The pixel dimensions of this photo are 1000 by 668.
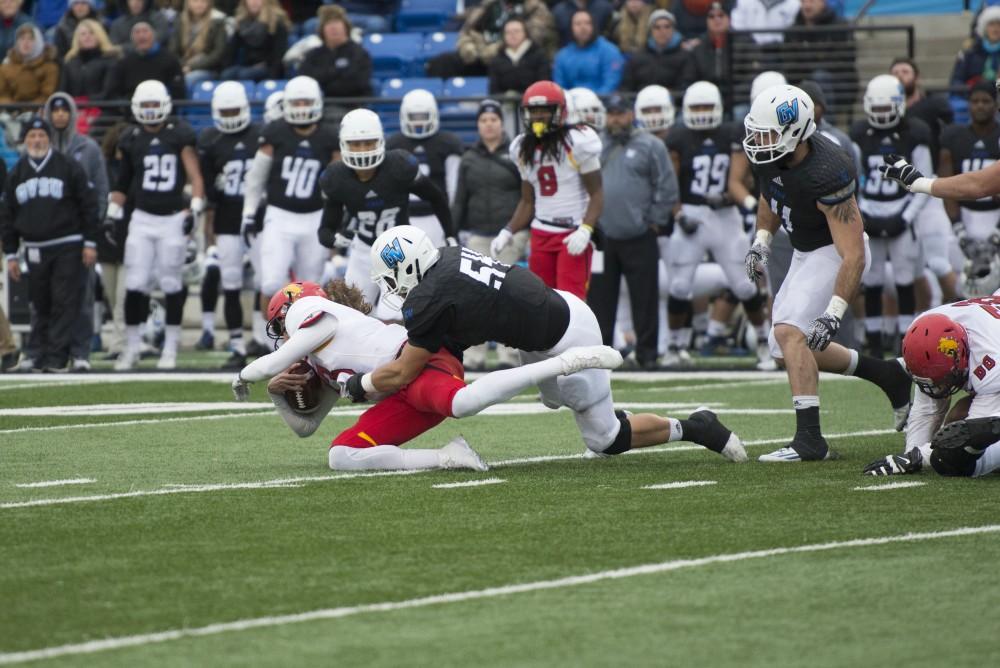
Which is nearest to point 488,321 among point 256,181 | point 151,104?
point 256,181

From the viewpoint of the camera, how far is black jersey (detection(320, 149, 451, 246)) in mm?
10961

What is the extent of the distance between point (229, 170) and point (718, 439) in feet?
24.6

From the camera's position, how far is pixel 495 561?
4773 mm

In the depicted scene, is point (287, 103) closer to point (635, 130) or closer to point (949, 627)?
point (635, 130)

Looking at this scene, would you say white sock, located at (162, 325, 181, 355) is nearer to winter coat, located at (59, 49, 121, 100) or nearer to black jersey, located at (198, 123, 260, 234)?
black jersey, located at (198, 123, 260, 234)

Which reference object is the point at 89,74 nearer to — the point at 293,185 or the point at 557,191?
the point at 293,185

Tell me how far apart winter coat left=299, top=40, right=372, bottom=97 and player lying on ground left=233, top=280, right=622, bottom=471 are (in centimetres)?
907

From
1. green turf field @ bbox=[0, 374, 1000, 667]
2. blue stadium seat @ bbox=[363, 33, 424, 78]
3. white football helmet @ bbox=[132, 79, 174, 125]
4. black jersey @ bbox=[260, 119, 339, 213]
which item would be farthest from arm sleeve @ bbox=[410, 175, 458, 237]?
blue stadium seat @ bbox=[363, 33, 424, 78]

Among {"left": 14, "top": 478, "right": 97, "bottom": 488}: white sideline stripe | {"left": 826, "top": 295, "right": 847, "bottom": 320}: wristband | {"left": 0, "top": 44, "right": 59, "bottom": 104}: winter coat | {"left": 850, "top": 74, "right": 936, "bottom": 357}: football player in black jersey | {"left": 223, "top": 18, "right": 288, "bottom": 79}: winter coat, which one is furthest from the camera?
{"left": 223, "top": 18, "right": 288, "bottom": 79}: winter coat

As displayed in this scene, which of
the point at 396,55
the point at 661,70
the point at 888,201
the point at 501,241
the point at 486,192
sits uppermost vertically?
the point at 396,55

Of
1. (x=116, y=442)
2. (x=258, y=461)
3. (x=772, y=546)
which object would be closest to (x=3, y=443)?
(x=116, y=442)

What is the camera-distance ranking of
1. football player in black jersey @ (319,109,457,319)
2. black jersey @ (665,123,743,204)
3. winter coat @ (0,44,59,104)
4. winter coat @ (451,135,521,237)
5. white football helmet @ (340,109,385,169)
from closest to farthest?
1. white football helmet @ (340,109,385,169)
2. football player in black jersey @ (319,109,457,319)
3. winter coat @ (451,135,521,237)
4. black jersey @ (665,123,743,204)
5. winter coat @ (0,44,59,104)

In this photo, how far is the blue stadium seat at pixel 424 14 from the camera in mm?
18594

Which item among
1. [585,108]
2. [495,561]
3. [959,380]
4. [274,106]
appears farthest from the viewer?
[274,106]
